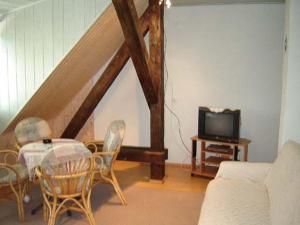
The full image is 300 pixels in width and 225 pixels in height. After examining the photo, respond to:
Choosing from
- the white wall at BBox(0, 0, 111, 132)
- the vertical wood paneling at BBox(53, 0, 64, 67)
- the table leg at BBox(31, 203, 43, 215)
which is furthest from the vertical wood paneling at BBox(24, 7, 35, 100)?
the table leg at BBox(31, 203, 43, 215)

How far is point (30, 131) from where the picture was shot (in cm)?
383

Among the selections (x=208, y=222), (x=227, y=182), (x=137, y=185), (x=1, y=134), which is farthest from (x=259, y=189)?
(x=1, y=134)

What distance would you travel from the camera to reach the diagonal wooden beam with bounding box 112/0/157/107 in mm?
2783

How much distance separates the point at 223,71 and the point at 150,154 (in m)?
1.74

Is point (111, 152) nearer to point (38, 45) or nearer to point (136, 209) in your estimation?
point (136, 209)

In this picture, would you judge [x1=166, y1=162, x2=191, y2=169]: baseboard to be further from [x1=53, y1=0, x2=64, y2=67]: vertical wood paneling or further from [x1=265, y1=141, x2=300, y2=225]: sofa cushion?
[x1=53, y1=0, x2=64, y2=67]: vertical wood paneling

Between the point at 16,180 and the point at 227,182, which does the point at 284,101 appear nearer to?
the point at 227,182

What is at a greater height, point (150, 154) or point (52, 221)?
point (150, 154)

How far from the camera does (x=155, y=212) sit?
334cm

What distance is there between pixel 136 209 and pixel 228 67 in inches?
102

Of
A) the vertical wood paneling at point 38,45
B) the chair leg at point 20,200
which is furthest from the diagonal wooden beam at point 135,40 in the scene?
the chair leg at point 20,200

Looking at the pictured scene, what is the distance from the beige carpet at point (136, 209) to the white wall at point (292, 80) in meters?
1.35

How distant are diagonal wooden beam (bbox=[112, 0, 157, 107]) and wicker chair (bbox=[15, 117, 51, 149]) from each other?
4.76 ft

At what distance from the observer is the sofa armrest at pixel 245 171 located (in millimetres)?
2988
